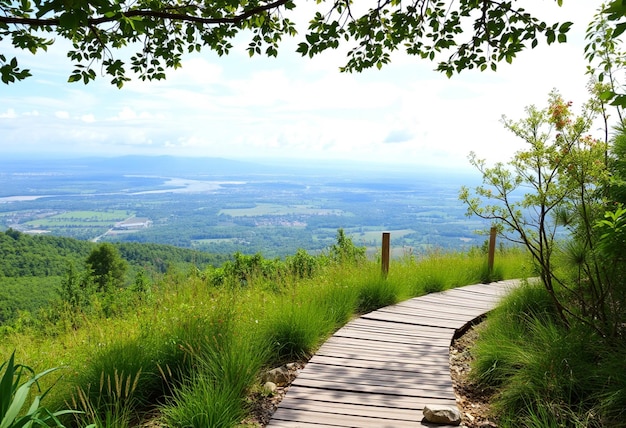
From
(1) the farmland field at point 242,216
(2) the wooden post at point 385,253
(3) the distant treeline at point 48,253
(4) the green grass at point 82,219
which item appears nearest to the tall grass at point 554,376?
(2) the wooden post at point 385,253

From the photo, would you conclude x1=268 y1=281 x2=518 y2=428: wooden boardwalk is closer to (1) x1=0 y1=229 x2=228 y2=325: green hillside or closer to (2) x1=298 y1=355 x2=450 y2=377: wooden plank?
(2) x1=298 y1=355 x2=450 y2=377: wooden plank

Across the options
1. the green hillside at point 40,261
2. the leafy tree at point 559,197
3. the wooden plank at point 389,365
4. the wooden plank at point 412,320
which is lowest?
the green hillside at point 40,261

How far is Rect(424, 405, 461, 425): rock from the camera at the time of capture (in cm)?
299

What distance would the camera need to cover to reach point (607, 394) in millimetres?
2732

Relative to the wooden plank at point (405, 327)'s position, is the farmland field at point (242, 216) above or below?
below

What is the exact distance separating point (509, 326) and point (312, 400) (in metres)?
2.20

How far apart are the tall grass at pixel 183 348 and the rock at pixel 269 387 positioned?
3.5 inches

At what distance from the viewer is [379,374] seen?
380cm

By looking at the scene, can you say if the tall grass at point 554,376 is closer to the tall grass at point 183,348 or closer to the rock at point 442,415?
the rock at point 442,415

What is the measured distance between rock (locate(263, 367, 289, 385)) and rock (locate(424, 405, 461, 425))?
1.21 m

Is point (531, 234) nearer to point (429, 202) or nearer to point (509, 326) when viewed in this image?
point (509, 326)

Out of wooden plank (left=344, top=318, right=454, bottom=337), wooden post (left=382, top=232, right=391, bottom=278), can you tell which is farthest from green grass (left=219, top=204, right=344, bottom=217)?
wooden plank (left=344, top=318, right=454, bottom=337)

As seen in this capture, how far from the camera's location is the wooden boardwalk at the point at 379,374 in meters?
3.09

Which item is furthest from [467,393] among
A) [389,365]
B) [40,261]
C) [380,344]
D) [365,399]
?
[40,261]
